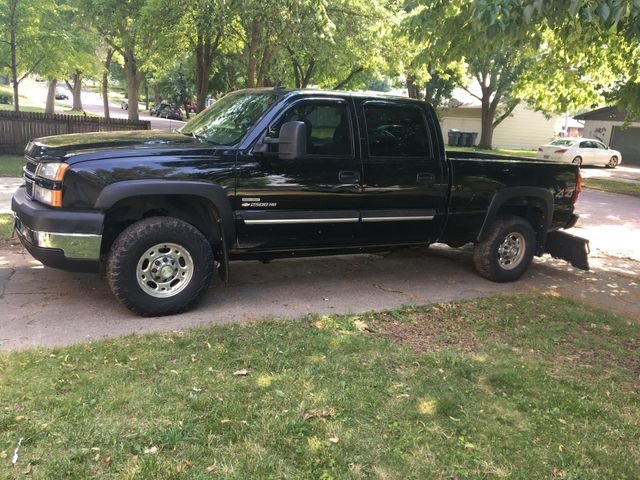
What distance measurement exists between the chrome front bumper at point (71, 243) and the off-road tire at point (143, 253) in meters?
0.16

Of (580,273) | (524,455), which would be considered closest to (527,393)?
(524,455)

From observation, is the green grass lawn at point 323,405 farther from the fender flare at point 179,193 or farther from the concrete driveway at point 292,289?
the fender flare at point 179,193

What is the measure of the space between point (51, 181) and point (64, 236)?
17.3 inches

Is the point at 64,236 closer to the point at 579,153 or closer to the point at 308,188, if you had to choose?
the point at 308,188

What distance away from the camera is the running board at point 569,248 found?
21.8ft

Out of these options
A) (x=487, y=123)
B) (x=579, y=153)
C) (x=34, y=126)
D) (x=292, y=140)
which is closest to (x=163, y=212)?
(x=292, y=140)

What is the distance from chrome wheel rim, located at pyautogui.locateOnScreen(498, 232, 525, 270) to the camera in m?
6.43

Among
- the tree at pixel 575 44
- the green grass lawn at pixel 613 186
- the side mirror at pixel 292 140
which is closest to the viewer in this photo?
the tree at pixel 575 44

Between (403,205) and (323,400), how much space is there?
2688 mm

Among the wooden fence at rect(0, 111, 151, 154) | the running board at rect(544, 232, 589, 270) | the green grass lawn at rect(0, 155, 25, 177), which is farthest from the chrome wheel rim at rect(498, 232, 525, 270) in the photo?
the wooden fence at rect(0, 111, 151, 154)

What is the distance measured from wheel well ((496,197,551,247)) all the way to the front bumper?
4287 millimetres

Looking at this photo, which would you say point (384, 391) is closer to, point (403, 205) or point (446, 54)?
point (403, 205)

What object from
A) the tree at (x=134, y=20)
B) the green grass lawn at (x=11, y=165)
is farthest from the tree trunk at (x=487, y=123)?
the green grass lawn at (x=11, y=165)

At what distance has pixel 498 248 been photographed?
20.9 ft
